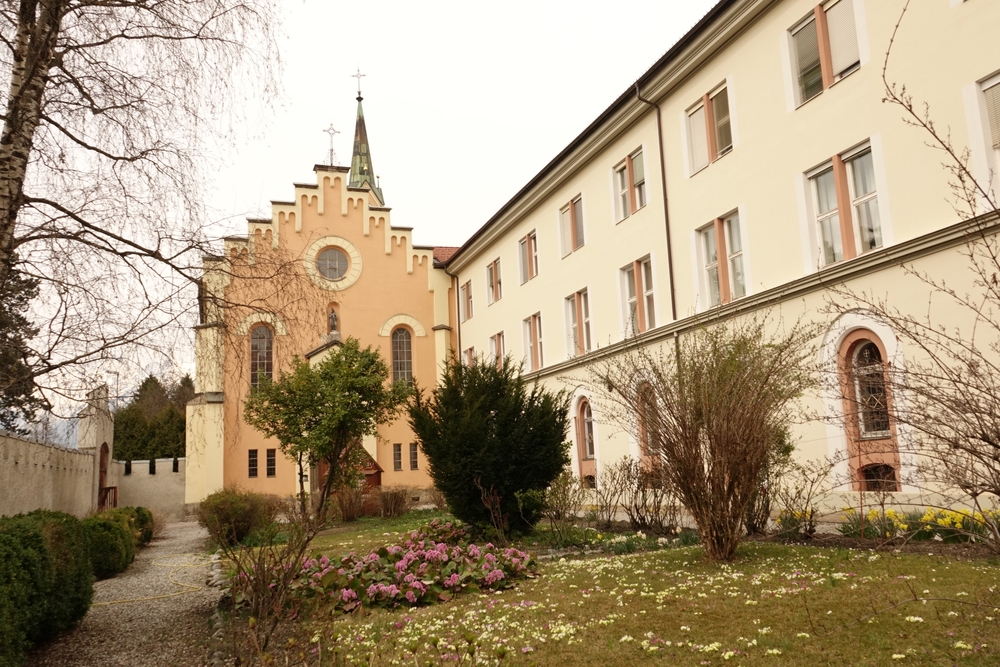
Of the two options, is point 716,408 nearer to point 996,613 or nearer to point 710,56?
point 996,613

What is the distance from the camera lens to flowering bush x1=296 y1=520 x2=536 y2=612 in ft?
27.5

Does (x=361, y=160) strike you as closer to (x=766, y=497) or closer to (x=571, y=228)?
(x=571, y=228)

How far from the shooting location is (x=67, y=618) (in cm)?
771

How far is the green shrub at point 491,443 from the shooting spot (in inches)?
523

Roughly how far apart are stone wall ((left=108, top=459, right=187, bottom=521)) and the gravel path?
1622 centimetres

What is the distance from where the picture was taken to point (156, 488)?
1169 inches

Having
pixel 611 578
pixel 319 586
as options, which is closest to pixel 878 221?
pixel 611 578

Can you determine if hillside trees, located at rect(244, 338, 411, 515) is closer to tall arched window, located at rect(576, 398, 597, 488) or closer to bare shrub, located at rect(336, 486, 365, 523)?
bare shrub, located at rect(336, 486, 365, 523)

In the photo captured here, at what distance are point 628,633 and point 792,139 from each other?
1166 cm

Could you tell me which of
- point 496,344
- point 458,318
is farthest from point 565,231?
point 458,318

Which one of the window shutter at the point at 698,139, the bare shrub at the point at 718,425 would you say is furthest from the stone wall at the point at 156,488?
the bare shrub at the point at 718,425

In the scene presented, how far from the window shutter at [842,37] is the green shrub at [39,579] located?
46.0 ft

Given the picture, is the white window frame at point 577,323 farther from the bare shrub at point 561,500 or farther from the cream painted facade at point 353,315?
the bare shrub at point 561,500

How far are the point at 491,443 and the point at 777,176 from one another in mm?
7894
